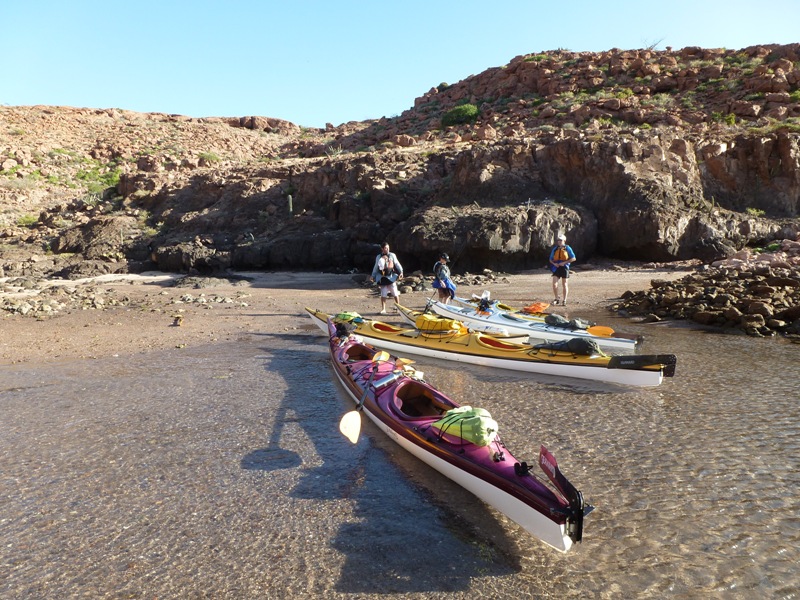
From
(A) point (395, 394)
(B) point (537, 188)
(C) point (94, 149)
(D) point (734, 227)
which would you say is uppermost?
(C) point (94, 149)

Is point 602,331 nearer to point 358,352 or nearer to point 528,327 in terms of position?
point 528,327

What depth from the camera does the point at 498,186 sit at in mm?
21156

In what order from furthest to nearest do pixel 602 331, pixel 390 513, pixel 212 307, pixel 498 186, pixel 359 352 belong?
pixel 498 186
pixel 212 307
pixel 602 331
pixel 359 352
pixel 390 513

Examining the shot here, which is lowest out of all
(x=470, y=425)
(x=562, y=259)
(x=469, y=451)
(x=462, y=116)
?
(x=469, y=451)

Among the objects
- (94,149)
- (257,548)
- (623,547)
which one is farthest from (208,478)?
(94,149)

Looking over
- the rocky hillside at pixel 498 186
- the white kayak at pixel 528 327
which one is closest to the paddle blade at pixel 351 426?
the white kayak at pixel 528 327

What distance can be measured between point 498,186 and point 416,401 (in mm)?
17228

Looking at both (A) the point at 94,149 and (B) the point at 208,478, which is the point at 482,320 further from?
(A) the point at 94,149

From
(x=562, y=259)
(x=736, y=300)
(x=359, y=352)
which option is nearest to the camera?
(x=359, y=352)

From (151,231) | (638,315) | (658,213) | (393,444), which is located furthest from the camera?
(151,231)

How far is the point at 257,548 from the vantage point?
3.38 meters

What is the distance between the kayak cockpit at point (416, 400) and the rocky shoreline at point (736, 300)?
710 cm

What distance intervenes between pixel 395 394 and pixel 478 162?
60.1 ft

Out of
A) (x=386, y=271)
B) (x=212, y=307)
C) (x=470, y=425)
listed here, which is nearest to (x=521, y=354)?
(x=470, y=425)
